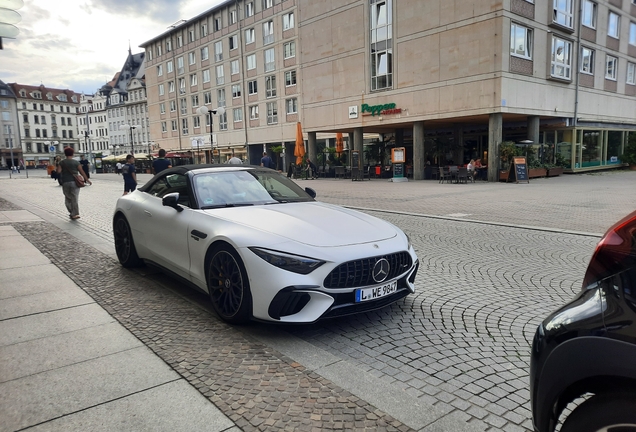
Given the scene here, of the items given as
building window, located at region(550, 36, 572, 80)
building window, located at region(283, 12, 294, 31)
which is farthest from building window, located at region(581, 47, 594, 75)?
building window, located at region(283, 12, 294, 31)

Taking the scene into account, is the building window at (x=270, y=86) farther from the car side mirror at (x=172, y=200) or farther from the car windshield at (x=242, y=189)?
the car side mirror at (x=172, y=200)

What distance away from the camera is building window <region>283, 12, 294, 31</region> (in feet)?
154

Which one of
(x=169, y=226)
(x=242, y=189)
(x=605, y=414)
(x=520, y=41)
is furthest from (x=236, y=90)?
(x=605, y=414)

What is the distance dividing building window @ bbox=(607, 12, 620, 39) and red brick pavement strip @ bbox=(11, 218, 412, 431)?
37.8m

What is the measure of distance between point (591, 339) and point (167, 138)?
227 feet

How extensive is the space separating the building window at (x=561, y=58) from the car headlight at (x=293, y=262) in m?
28.6

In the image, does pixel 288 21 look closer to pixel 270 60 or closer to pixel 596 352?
pixel 270 60

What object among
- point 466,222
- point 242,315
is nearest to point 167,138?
point 466,222

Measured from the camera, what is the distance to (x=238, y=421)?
2693 millimetres

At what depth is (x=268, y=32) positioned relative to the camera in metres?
49.8

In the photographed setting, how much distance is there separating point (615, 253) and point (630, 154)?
38.5m

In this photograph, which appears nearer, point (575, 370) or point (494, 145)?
point (575, 370)

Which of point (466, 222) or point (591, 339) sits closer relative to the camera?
point (591, 339)

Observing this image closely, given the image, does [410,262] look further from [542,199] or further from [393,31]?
[393,31]
